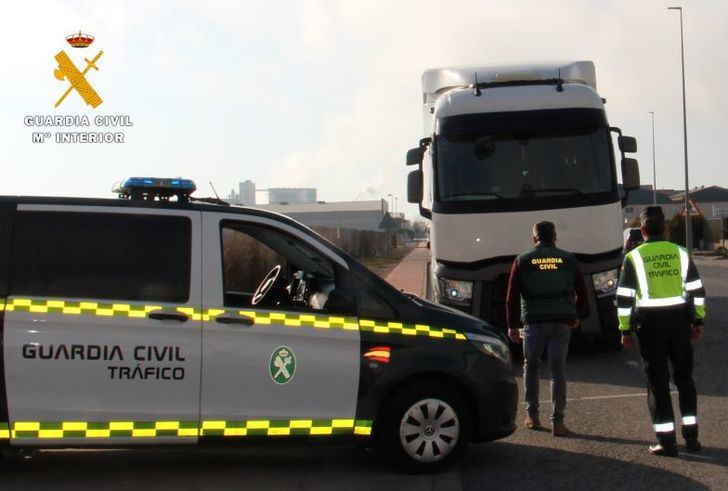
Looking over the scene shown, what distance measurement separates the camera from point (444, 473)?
256 inches

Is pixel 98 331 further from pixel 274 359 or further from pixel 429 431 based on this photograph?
pixel 429 431

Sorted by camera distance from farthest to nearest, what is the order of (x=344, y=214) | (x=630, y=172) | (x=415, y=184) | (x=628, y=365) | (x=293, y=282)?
1. (x=344, y=214)
2. (x=415, y=184)
3. (x=630, y=172)
4. (x=628, y=365)
5. (x=293, y=282)

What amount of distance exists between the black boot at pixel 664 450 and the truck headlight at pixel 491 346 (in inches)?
49.8

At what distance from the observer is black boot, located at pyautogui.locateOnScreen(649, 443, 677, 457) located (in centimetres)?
685

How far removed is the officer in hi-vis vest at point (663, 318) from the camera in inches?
273

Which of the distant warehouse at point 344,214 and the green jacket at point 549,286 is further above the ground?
the distant warehouse at point 344,214

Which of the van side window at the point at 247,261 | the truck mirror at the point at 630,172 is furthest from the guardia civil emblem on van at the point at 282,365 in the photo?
the van side window at the point at 247,261

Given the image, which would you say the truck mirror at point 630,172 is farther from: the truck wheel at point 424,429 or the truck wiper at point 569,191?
the truck wheel at point 424,429

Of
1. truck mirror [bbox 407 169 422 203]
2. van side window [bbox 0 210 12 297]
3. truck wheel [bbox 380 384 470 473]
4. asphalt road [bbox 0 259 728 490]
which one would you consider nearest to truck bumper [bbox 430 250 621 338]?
truck mirror [bbox 407 169 422 203]

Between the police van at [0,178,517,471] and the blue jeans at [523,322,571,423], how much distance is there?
1179 mm

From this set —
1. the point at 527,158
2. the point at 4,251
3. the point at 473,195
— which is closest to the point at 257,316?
the point at 4,251

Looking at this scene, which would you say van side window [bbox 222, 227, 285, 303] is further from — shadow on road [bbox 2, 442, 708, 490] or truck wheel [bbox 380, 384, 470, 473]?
truck wheel [bbox 380, 384, 470, 473]

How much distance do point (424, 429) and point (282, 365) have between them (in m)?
1.08

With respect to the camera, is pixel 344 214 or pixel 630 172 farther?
pixel 344 214
